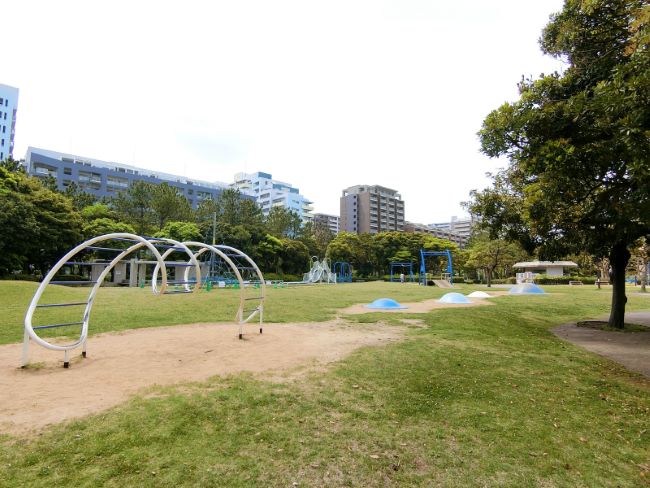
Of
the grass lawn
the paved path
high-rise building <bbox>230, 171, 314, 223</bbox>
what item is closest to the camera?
the grass lawn

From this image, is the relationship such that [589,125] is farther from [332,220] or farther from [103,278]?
[332,220]

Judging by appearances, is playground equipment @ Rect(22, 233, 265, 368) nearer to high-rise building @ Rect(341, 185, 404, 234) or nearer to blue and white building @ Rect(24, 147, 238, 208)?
blue and white building @ Rect(24, 147, 238, 208)

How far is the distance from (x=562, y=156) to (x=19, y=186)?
37.3m

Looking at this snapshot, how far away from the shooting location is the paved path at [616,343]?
8.73 metres

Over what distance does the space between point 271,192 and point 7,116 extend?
215ft

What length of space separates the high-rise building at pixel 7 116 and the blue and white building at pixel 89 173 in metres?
4.14

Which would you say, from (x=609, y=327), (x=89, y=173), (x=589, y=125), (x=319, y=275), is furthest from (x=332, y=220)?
(x=589, y=125)

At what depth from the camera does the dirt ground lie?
535 cm

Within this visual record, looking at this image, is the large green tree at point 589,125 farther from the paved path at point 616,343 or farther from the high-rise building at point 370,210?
the high-rise building at point 370,210

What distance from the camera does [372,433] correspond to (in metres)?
4.64

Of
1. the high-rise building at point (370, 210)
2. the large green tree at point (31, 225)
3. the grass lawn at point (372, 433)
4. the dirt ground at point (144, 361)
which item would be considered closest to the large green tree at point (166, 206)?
the large green tree at point (31, 225)

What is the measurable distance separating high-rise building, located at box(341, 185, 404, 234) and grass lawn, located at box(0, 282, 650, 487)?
113039 millimetres

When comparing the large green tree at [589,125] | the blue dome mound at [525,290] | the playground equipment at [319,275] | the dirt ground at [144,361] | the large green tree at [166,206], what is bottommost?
the dirt ground at [144,361]

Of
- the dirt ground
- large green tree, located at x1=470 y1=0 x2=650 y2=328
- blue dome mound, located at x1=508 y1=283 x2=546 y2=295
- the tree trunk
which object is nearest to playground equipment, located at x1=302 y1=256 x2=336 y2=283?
blue dome mound, located at x1=508 y1=283 x2=546 y2=295
